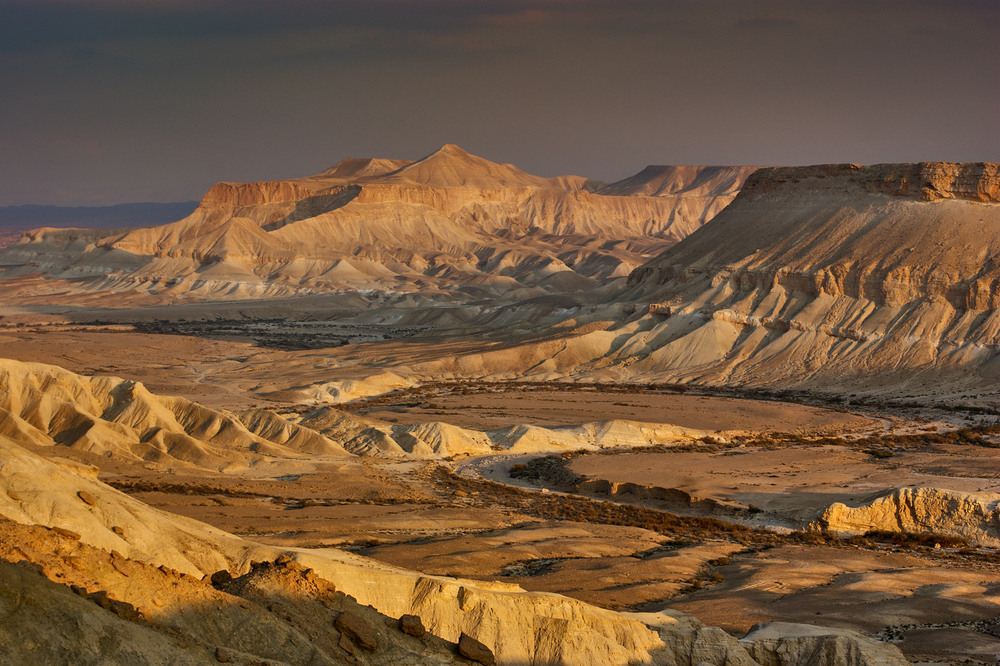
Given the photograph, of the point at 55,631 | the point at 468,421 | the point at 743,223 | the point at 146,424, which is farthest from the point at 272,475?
the point at 743,223

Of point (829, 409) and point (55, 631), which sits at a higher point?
point (55, 631)

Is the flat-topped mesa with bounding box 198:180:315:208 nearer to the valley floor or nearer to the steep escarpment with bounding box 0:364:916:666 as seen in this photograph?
the valley floor

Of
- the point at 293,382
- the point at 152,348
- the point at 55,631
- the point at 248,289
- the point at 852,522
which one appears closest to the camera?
the point at 55,631

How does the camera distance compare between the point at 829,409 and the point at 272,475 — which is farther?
the point at 829,409

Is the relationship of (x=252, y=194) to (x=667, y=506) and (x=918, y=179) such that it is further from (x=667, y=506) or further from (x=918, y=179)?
(x=667, y=506)

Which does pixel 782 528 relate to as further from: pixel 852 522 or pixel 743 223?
pixel 743 223

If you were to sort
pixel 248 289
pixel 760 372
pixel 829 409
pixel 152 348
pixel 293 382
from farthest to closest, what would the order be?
pixel 248 289, pixel 152 348, pixel 760 372, pixel 293 382, pixel 829 409
